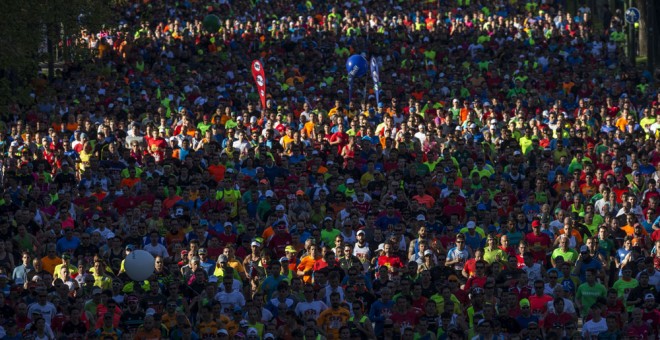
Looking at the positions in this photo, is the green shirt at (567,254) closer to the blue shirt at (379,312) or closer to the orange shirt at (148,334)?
the blue shirt at (379,312)

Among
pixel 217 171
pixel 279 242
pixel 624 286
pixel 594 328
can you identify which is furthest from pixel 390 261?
pixel 217 171

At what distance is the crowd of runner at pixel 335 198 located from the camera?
21828 mm

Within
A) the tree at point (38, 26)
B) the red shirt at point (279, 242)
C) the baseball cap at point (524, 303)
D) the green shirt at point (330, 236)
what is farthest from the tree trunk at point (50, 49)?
the baseball cap at point (524, 303)

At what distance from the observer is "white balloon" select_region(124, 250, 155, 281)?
22.9 metres

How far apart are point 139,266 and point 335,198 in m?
5.30

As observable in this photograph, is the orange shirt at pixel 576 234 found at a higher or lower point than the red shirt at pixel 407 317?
higher

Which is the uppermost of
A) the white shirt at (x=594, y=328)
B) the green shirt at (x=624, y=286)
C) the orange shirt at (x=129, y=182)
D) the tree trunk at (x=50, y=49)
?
the tree trunk at (x=50, y=49)

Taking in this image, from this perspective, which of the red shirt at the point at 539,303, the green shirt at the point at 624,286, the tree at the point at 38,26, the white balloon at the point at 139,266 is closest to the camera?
the red shirt at the point at 539,303

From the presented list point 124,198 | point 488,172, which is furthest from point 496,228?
point 124,198

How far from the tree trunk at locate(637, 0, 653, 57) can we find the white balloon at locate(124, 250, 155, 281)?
1087 inches

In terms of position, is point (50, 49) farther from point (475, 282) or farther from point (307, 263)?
point (475, 282)

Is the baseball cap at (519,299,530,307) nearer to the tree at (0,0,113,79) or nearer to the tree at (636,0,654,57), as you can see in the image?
the tree at (0,0,113,79)

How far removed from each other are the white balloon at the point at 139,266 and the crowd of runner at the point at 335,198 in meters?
0.19

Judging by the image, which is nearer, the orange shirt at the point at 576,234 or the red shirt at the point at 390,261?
the red shirt at the point at 390,261
